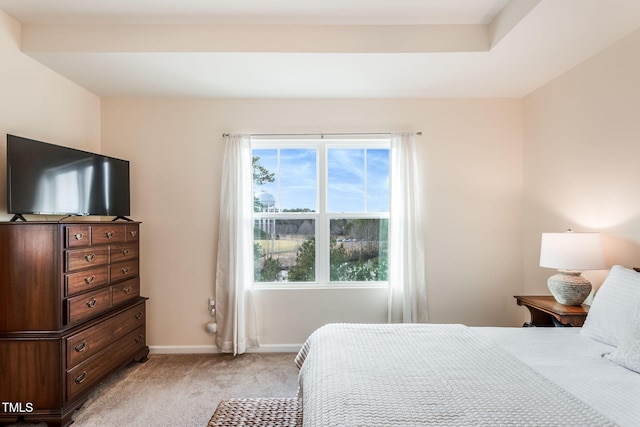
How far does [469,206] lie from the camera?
340cm

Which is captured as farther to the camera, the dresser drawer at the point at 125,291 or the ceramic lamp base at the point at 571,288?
the dresser drawer at the point at 125,291

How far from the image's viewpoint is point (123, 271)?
2.90 m

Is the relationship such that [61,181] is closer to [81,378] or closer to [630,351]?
[81,378]

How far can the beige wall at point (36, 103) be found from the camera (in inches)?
91.7

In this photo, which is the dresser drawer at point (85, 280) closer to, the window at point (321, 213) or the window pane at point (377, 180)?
the window at point (321, 213)

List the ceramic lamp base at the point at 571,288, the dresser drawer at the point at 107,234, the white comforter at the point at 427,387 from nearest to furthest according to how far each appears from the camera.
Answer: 1. the white comforter at the point at 427,387
2. the ceramic lamp base at the point at 571,288
3. the dresser drawer at the point at 107,234

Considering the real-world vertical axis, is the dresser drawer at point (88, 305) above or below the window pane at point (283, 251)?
below

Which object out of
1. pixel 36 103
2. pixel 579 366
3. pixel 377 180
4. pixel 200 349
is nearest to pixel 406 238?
pixel 377 180

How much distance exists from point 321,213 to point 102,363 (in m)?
2.24

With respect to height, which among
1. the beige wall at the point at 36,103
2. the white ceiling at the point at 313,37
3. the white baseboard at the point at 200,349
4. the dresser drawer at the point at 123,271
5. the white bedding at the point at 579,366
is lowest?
the white baseboard at the point at 200,349

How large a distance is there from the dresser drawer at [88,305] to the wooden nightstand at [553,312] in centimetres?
332

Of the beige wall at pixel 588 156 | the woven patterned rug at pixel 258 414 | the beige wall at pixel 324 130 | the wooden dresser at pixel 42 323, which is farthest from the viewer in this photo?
the beige wall at pixel 324 130

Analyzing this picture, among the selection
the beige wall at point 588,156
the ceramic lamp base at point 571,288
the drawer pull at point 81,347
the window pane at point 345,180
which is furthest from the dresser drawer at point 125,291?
the beige wall at point 588,156

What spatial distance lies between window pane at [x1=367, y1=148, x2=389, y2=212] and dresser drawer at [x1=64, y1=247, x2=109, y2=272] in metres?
2.41
